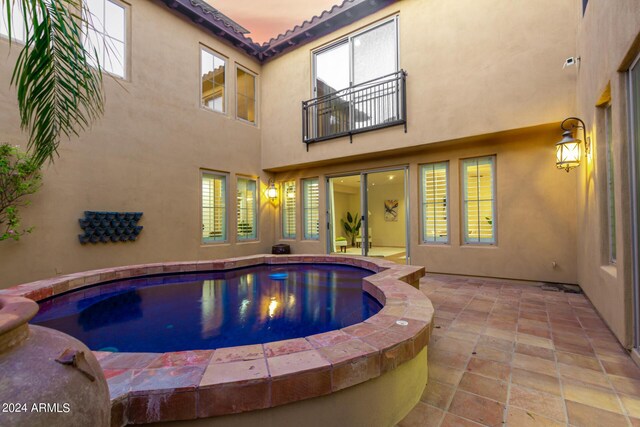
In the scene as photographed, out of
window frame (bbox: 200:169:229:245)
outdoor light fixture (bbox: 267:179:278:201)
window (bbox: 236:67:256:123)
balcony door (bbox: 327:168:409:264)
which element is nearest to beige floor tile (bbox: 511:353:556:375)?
window frame (bbox: 200:169:229:245)

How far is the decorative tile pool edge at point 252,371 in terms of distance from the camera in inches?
48.4

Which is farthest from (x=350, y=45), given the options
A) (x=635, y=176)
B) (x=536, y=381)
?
(x=536, y=381)

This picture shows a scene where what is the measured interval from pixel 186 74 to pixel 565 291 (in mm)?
8498

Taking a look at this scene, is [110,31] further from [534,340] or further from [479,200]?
[534,340]

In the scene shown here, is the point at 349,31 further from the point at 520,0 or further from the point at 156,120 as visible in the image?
the point at 156,120

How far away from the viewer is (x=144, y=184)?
19.6 ft

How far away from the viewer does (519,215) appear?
17.8 ft

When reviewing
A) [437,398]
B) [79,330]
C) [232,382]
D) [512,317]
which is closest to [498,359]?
[437,398]

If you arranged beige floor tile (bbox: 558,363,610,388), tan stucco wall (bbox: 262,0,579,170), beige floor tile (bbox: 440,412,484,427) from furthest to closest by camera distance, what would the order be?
tan stucco wall (bbox: 262,0,579,170)
beige floor tile (bbox: 558,363,610,388)
beige floor tile (bbox: 440,412,484,427)

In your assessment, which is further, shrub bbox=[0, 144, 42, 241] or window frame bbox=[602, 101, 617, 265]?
shrub bbox=[0, 144, 42, 241]

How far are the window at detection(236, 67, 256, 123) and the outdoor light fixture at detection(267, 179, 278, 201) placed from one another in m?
1.86

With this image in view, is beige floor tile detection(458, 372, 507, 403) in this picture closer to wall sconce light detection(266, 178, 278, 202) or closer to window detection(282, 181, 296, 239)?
window detection(282, 181, 296, 239)

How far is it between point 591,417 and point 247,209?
300 inches

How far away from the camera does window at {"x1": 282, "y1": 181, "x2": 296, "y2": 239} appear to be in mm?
8727
